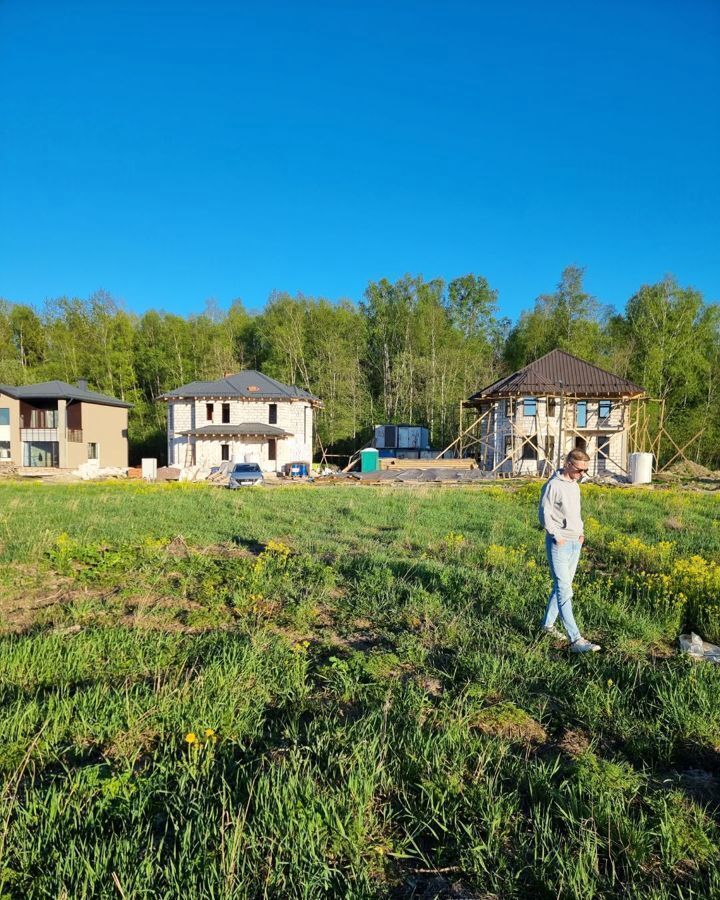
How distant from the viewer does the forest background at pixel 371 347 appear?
116 feet

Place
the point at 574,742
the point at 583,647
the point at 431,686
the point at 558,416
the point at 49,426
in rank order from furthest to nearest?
the point at 49,426 < the point at 558,416 < the point at 583,647 < the point at 431,686 < the point at 574,742

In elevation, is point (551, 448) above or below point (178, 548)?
above

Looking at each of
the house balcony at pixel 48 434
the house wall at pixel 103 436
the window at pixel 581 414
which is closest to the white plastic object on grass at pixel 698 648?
the window at pixel 581 414

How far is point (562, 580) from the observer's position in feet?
15.7

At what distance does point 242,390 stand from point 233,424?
2517mm

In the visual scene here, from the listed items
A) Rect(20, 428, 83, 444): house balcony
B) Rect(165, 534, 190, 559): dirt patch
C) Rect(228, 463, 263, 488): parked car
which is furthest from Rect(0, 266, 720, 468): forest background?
Rect(165, 534, 190, 559): dirt patch

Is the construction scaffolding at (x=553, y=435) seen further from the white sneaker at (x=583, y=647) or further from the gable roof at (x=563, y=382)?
the white sneaker at (x=583, y=647)

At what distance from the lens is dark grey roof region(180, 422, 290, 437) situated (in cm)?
3119

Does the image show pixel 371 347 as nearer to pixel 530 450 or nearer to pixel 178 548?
pixel 530 450

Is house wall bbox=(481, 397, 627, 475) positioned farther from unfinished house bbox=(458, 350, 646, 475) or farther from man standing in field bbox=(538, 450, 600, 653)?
man standing in field bbox=(538, 450, 600, 653)

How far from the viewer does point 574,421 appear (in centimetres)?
2961

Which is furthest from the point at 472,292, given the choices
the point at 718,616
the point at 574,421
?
the point at 718,616

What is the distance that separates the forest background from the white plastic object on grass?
34039 mm

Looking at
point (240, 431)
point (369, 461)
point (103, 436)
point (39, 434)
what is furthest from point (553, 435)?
point (39, 434)
